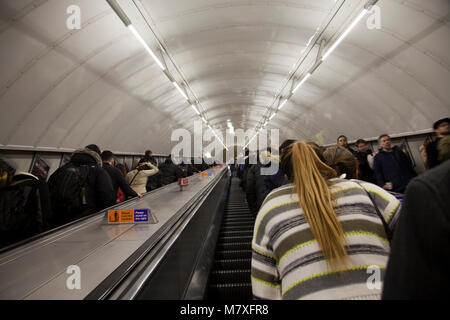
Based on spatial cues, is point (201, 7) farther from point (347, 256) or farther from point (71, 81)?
point (347, 256)

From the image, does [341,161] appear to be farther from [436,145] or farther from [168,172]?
[168,172]

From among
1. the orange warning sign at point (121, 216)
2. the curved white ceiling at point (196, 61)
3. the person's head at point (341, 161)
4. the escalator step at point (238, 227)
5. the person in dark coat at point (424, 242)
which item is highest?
the curved white ceiling at point (196, 61)

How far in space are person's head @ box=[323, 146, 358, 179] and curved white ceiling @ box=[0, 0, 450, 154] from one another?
A: 631 cm

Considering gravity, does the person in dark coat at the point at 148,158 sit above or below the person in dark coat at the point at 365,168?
above

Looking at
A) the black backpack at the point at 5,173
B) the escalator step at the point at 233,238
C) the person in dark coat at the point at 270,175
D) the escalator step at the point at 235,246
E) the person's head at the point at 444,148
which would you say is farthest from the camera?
the escalator step at the point at 233,238

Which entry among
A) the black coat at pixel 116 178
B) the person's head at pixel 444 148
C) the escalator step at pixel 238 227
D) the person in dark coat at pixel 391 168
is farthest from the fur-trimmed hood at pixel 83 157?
the person in dark coat at pixel 391 168

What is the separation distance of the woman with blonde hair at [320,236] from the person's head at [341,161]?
0.49 meters

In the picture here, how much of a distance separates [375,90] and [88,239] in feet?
35.0

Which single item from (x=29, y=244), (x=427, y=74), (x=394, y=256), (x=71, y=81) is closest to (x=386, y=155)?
(x=427, y=74)

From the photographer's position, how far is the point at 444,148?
373 cm

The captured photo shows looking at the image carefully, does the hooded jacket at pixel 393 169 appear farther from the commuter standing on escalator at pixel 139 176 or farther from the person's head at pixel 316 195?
the commuter standing on escalator at pixel 139 176

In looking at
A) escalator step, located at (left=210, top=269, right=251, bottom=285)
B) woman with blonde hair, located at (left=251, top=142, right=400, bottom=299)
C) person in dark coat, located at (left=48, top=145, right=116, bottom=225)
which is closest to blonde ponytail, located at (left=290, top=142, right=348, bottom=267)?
woman with blonde hair, located at (left=251, top=142, right=400, bottom=299)

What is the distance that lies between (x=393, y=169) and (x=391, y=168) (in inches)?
1.8

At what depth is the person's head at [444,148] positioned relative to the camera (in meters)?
3.68
